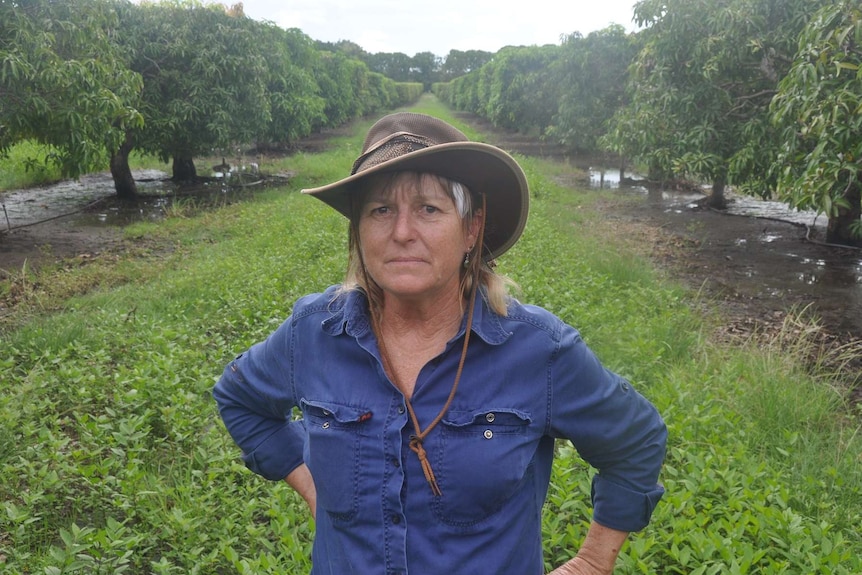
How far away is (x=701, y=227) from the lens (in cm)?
1227

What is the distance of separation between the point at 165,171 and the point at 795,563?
2108cm

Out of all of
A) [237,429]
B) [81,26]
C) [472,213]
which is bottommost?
[237,429]

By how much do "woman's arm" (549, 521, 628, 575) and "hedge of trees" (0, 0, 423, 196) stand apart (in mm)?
8401

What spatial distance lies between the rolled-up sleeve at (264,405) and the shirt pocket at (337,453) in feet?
0.67

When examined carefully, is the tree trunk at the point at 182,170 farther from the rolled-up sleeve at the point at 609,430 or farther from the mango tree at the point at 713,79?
the rolled-up sleeve at the point at 609,430

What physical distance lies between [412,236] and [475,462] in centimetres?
47

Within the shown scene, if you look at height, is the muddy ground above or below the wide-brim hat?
below

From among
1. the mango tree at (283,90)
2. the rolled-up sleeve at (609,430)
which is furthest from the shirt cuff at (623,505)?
the mango tree at (283,90)

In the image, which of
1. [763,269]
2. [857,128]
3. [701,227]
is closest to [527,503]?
[857,128]

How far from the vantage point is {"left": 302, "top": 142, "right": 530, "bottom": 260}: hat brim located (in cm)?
135

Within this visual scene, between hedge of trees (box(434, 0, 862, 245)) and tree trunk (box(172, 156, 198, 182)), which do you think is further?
tree trunk (box(172, 156, 198, 182))

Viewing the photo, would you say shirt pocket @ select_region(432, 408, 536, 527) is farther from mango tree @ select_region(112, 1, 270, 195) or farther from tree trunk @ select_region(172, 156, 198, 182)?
tree trunk @ select_region(172, 156, 198, 182)

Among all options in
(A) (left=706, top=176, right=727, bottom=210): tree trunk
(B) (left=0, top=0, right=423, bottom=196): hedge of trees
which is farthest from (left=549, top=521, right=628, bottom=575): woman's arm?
(A) (left=706, top=176, right=727, bottom=210): tree trunk

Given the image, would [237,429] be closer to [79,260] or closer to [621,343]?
[621,343]
